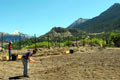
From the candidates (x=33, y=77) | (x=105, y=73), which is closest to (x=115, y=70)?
(x=105, y=73)

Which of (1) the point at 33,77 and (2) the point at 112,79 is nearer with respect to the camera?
(2) the point at 112,79

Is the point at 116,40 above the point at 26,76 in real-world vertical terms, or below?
above

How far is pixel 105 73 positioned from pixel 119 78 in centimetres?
123

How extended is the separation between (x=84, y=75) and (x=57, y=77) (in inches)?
51.6

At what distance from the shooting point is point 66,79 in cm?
1132

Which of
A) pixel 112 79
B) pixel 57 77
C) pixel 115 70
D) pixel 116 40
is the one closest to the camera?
pixel 112 79

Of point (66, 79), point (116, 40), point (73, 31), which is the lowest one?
point (66, 79)

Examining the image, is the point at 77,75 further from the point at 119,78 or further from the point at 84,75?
the point at 119,78

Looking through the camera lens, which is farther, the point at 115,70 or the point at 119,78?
the point at 115,70

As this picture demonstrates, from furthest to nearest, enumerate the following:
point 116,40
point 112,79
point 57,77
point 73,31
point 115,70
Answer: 1. point 73,31
2. point 116,40
3. point 115,70
4. point 57,77
5. point 112,79

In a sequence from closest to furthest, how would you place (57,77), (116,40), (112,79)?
(112,79) < (57,77) < (116,40)

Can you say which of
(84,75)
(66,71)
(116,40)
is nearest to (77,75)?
(84,75)

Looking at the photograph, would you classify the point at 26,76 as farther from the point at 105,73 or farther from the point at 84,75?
the point at 105,73

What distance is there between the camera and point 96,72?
41.2ft
